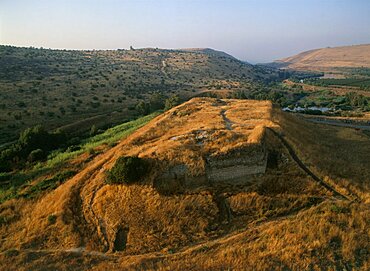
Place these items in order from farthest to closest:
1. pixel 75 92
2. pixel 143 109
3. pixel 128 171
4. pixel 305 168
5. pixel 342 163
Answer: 1. pixel 75 92
2. pixel 143 109
3. pixel 342 163
4. pixel 305 168
5. pixel 128 171

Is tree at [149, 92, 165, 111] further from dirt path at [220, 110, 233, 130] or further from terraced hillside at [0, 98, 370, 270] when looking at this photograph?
terraced hillside at [0, 98, 370, 270]

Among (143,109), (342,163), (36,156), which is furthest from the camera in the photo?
(143,109)

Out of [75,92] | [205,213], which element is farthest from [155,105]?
[205,213]

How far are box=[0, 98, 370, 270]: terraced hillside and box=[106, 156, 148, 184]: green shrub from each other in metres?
0.30

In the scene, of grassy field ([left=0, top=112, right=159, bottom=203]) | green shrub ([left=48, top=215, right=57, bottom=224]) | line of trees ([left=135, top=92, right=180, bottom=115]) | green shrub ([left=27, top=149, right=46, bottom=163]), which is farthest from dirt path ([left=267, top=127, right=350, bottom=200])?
line of trees ([left=135, top=92, right=180, bottom=115])

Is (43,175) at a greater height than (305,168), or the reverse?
(305,168)

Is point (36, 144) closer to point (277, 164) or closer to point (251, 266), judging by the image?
point (277, 164)

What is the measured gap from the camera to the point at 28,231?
17125mm

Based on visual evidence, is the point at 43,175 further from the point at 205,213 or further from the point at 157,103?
the point at 157,103

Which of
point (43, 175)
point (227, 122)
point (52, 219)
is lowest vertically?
point (52, 219)

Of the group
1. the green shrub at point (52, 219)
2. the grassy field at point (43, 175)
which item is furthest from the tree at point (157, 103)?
the green shrub at point (52, 219)

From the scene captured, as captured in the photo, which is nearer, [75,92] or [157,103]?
[157,103]

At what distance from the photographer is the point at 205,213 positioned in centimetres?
1684

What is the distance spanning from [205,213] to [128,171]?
16.9 ft
